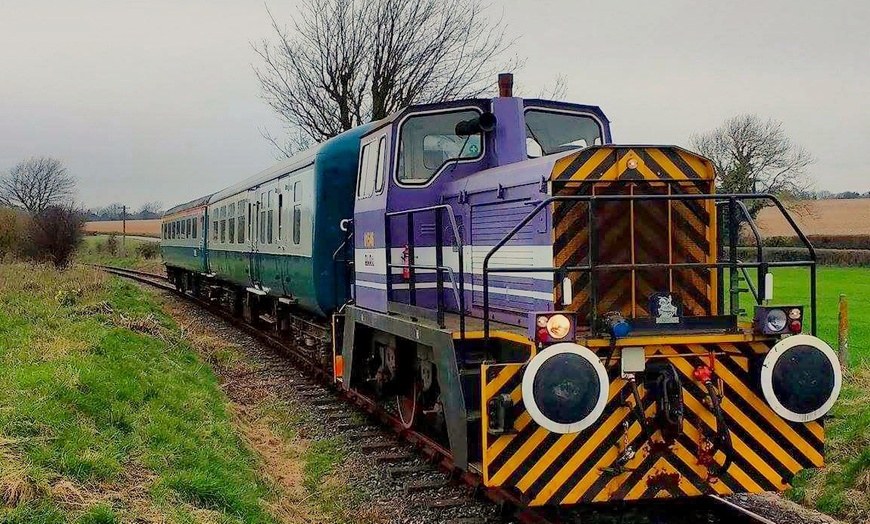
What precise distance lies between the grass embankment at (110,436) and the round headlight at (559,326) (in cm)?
255

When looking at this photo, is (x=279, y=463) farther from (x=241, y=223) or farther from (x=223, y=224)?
(x=223, y=224)

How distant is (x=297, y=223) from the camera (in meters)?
12.3

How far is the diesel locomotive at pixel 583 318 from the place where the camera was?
211 inches

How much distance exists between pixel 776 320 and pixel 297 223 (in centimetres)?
806

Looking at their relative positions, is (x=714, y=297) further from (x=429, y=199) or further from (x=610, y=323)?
(x=429, y=199)

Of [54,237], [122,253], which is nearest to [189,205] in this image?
[54,237]

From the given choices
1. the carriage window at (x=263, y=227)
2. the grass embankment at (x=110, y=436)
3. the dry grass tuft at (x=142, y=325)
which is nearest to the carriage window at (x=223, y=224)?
the carriage window at (x=263, y=227)

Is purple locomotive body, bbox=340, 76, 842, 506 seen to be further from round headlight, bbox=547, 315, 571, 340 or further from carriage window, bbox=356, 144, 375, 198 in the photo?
carriage window, bbox=356, 144, 375, 198

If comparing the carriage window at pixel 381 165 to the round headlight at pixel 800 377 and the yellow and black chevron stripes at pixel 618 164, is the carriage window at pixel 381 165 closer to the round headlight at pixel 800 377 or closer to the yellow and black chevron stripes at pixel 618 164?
the yellow and black chevron stripes at pixel 618 164

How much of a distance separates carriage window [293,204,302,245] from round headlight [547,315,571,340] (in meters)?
7.25

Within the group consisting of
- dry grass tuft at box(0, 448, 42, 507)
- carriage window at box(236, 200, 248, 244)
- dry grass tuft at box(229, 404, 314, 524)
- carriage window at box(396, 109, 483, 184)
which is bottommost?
dry grass tuft at box(229, 404, 314, 524)

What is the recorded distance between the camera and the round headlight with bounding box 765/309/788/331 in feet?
18.0

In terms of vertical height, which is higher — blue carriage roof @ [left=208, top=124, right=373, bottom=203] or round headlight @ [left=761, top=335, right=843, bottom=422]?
blue carriage roof @ [left=208, top=124, right=373, bottom=203]

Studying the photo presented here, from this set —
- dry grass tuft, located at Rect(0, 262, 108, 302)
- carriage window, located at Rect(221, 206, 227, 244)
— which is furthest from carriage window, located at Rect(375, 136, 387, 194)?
carriage window, located at Rect(221, 206, 227, 244)
